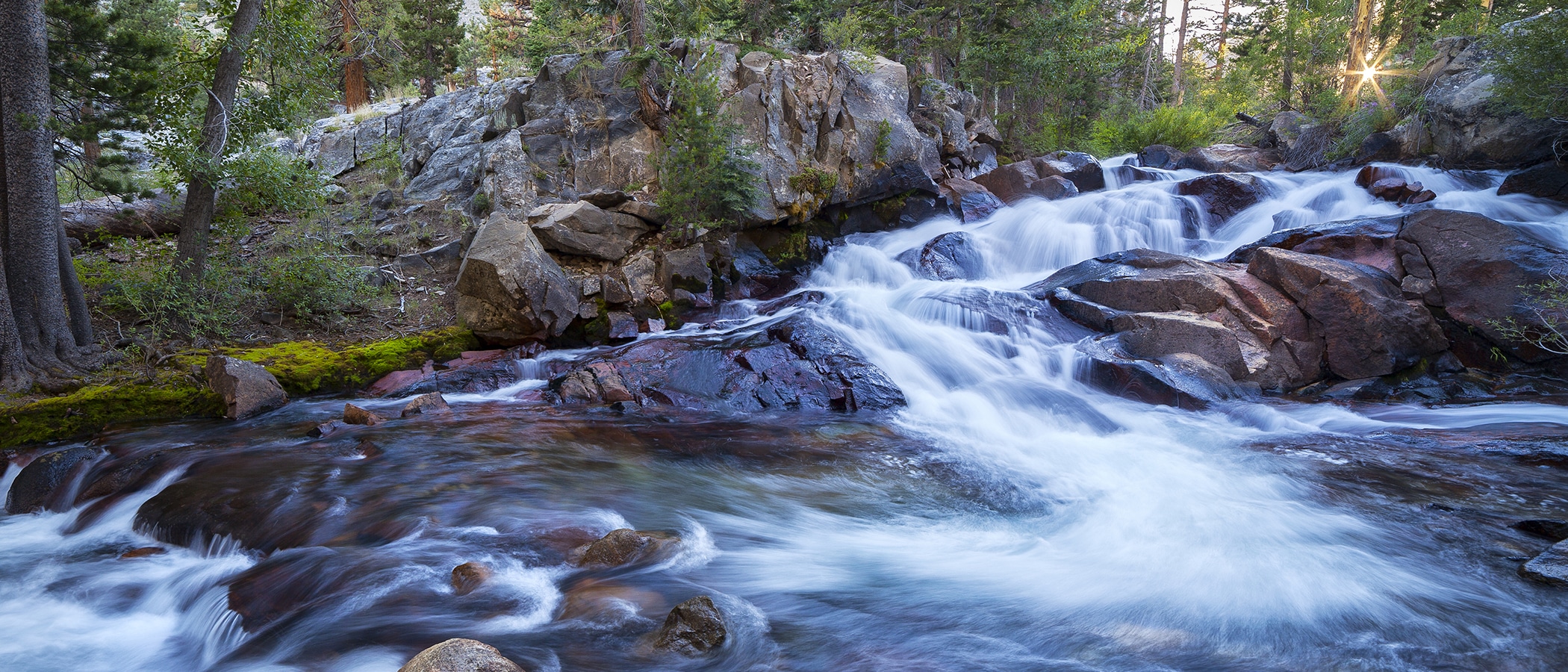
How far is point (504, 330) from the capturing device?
9969 mm

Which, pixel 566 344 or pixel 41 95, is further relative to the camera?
pixel 566 344

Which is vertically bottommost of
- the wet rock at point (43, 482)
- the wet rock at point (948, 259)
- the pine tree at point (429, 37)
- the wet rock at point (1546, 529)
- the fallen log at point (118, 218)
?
the wet rock at point (1546, 529)

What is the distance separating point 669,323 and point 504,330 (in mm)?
2480

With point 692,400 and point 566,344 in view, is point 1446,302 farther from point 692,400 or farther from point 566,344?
point 566,344

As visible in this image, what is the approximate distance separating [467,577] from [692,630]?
1581 mm

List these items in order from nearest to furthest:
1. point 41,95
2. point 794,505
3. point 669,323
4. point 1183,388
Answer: point 794,505
point 41,95
point 1183,388
point 669,323

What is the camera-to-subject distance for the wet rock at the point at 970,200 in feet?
54.5

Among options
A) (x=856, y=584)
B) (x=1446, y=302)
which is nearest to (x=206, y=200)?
(x=856, y=584)

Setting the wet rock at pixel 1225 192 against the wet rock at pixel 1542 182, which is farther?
the wet rock at pixel 1225 192

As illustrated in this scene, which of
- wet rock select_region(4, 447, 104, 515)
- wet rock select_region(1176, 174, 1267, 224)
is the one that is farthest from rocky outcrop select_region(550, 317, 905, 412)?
wet rock select_region(1176, 174, 1267, 224)

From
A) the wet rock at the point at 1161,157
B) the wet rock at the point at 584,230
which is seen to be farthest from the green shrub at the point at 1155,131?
the wet rock at the point at 584,230

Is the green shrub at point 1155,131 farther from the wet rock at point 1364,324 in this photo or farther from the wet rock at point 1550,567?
the wet rock at point 1550,567

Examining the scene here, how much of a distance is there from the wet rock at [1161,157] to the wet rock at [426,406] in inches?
776

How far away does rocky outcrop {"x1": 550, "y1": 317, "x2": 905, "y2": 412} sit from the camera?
8812 mm
